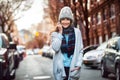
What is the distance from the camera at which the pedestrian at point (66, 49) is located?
697cm

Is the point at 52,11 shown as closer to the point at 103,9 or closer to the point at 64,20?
the point at 103,9

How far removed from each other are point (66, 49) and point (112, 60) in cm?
918

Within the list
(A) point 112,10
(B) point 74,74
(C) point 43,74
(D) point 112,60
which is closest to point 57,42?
(B) point 74,74

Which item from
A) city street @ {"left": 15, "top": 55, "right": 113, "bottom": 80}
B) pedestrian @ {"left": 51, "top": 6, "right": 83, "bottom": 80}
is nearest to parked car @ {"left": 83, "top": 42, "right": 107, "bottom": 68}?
city street @ {"left": 15, "top": 55, "right": 113, "bottom": 80}

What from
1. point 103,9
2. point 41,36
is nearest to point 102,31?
point 103,9

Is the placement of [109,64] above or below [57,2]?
below

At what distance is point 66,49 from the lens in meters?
7.04

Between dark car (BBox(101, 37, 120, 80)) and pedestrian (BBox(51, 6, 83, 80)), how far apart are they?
7.81 m

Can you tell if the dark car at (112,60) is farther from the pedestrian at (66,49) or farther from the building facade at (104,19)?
the building facade at (104,19)

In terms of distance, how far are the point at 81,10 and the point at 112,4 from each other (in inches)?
124

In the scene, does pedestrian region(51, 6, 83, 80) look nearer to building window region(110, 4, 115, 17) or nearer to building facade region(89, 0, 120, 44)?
building facade region(89, 0, 120, 44)

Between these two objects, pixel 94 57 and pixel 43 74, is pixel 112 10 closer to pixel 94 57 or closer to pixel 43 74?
pixel 94 57

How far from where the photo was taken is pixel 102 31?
4881cm

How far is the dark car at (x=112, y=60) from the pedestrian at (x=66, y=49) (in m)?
7.81
